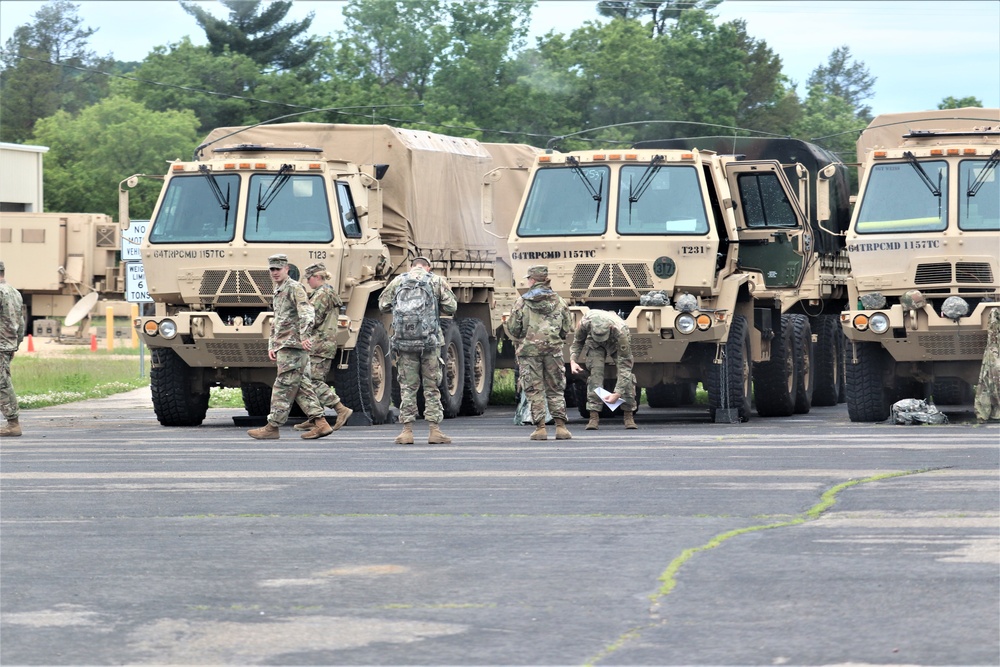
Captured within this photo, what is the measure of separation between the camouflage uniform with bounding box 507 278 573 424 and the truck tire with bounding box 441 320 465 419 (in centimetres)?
429

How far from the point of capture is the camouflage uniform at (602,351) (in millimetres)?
18922

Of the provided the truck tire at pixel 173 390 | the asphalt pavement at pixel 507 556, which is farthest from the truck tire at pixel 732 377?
the truck tire at pixel 173 390

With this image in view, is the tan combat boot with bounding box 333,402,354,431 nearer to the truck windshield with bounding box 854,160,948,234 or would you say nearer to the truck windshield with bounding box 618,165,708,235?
the truck windshield with bounding box 618,165,708,235

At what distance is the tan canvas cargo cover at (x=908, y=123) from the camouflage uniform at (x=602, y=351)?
18.3ft

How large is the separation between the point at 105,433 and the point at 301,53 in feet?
246

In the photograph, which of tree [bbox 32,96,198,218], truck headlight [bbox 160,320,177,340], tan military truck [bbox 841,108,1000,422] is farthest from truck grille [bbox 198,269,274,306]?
tree [bbox 32,96,198,218]

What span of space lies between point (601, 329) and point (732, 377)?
6.88ft

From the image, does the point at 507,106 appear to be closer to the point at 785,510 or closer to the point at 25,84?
the point at 25,84

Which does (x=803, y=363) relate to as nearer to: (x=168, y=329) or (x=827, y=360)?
(x=827, y=360)

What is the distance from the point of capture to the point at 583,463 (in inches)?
576

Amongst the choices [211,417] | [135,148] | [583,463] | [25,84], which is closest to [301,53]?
[135,148]

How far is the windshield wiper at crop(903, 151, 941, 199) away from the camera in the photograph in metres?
19.4

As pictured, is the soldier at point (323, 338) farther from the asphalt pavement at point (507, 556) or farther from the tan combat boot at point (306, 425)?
the asphalt pavement at point (507, 556)

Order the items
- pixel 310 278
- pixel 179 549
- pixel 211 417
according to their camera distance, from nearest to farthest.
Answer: pixel 179 549, pixel 310 278, pixel 211 417
